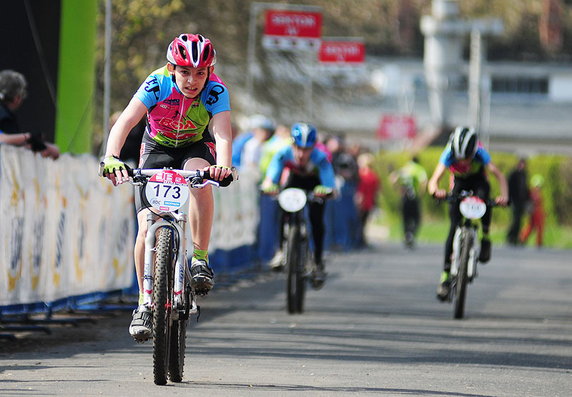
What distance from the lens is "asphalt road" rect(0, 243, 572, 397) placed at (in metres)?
8.71

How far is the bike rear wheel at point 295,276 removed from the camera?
46.4 feet

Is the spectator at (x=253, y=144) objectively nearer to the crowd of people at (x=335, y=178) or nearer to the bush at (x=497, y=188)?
the crowd of people at (x=335, y=178)

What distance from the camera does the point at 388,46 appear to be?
255 feet

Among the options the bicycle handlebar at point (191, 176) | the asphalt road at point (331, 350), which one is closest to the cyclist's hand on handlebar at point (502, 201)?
the asphalt road at point (331, 350)

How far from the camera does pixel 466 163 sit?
1463 cm

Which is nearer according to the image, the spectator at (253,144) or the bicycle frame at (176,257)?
the bicycle frame at (176,257)

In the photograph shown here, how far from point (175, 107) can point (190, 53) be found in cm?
37

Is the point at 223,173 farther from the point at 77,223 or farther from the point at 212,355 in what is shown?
the point at 77,223

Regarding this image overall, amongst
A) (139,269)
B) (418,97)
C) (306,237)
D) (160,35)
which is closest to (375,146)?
(418,97)

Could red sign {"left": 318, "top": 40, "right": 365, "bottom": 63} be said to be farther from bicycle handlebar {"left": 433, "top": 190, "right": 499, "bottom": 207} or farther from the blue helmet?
bicycle handlebar {"left": 433, "top": 190, "right": 499, "bottom": 207}

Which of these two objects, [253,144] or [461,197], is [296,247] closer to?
[461,197]

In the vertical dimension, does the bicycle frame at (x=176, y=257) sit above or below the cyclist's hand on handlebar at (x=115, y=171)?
below

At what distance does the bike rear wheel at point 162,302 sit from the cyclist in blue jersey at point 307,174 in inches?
235

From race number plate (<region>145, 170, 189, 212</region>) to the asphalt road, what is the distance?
1.01 m
